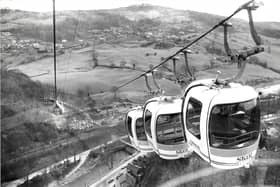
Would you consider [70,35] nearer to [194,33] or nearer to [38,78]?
[38,78]

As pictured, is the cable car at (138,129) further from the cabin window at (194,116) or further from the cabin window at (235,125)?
the cabin window at (235,125)

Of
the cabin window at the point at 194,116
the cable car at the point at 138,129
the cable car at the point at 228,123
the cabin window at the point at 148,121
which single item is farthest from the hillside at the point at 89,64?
the cable car at the point at 228,123

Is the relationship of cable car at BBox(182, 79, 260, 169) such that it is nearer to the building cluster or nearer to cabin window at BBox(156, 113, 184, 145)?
cabin window at BBox(156, 113, 184, 145)

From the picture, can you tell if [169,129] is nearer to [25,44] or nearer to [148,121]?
[148,121]

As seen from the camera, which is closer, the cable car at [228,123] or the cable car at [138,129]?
the cable car at [228,123]

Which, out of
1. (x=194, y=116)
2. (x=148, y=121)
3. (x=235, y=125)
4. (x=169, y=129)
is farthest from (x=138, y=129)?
(x=235, y=125)

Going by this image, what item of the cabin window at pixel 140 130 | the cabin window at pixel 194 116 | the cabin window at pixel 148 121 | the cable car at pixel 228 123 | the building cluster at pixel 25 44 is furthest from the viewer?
the building cluster at pixel 25 44
